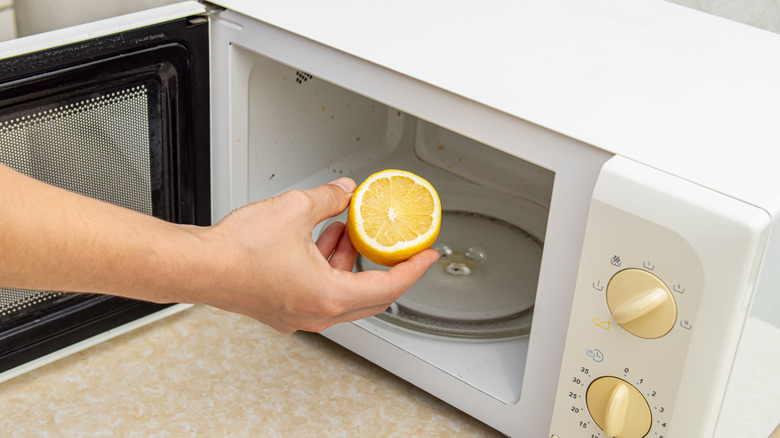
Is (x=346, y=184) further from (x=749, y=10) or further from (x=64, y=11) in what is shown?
(x=749, y=10)

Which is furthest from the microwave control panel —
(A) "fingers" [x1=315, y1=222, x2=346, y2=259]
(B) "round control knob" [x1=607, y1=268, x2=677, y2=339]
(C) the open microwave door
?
(C) the open microwave door

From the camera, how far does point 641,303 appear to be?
1.90 feet

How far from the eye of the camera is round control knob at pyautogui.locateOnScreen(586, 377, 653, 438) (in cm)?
62

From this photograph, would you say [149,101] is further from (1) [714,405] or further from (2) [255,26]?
(1) [714,405]

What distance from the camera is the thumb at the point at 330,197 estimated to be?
26.1 inches

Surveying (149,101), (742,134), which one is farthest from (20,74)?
(742,134)

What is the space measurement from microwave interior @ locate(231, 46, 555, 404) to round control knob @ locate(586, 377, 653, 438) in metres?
0.12

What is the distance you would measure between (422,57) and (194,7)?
24 centimetres

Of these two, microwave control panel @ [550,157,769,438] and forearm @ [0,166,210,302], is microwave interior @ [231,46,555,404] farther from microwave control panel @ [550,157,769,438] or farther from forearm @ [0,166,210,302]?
forearm @ [0,166,210,302]

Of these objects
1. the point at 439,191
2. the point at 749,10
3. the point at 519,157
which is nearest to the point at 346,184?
the point at 519,157

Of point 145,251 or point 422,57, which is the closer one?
point 145,251

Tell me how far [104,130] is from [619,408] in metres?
0.52

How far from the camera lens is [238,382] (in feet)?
2.77

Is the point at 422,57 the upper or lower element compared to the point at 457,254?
upper
